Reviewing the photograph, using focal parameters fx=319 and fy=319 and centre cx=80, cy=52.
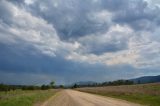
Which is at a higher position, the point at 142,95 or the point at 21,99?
the point at 142,95

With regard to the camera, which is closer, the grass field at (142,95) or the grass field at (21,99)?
the grass field at (21,99)

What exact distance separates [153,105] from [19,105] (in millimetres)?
13500

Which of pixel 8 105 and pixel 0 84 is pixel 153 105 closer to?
pixel 8 105

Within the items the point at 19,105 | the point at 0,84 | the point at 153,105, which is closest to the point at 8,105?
the point at 19,105

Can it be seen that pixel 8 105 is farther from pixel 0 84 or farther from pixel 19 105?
pixel 0 84

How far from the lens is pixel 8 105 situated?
1229 inches

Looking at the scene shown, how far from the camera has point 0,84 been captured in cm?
17512

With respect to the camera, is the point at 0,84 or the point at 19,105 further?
the point at 0,84

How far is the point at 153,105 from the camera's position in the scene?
32.2 m

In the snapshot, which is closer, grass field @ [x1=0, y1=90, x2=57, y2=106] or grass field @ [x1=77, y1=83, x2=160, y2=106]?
grass field @ [x1=0, y1=90, x2=57, y2=106]

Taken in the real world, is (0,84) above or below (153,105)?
above

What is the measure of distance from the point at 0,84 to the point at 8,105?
489ft

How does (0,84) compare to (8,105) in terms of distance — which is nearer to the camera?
(8,105)

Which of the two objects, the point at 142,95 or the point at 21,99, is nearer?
the point at 21,99
